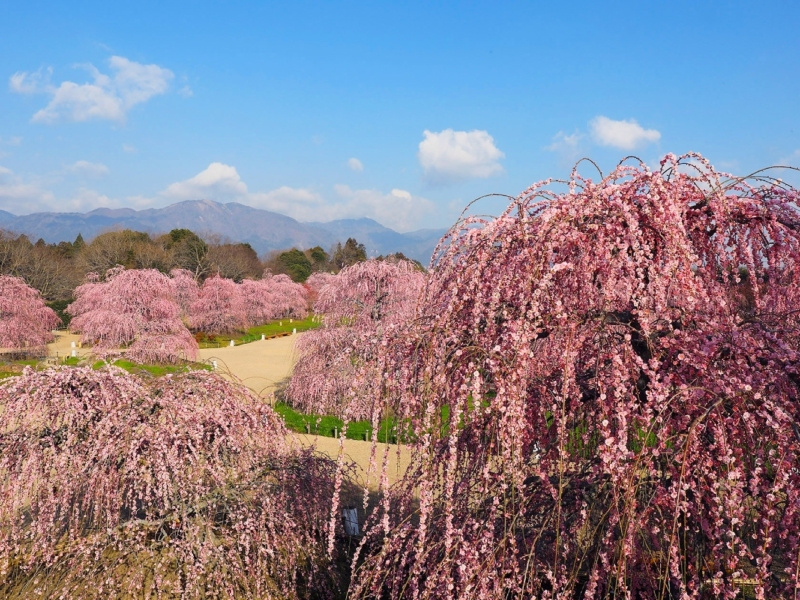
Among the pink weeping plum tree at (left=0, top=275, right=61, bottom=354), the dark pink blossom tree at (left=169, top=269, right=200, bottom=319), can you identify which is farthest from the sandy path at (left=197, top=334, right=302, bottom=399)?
the pink weeping plum tree at (left=0, top=275, right=61, bottom=354)

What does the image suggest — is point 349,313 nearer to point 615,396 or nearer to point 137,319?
point 137,319

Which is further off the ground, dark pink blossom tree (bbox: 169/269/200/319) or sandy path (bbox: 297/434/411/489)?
dark pink blossom tree (bbox: 169/269/200/319)

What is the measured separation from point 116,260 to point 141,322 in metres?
23.0

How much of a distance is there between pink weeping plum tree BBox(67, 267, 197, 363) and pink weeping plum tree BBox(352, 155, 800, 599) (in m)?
15.7

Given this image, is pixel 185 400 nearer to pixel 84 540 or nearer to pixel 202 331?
pixel 84 540

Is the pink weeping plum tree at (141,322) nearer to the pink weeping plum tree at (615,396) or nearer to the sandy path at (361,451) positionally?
the sandy path at (361,451)

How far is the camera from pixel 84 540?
5020 millimetres

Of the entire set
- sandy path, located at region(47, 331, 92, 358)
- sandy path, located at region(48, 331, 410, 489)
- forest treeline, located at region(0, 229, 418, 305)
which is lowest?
sandy path, located at region(47, 331, 92, 358)

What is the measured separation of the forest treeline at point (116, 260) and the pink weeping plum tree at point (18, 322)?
11.1 metres

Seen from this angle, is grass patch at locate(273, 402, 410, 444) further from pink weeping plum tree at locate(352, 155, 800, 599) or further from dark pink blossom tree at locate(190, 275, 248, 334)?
dark pink blossom tree at locate(190, 275, 248, 334)

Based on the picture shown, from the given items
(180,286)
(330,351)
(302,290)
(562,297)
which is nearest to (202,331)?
(180,286)

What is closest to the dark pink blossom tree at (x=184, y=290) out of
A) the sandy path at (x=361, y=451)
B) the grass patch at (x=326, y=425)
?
the grass patch at (x=326, y=425)

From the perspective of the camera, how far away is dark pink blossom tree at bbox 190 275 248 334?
3052 cm

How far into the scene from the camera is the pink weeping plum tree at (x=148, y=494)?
4.84m
